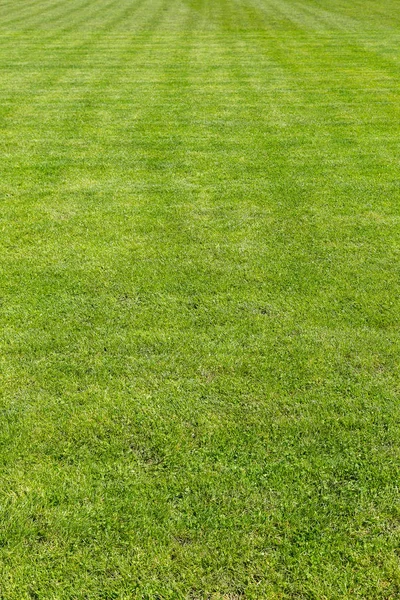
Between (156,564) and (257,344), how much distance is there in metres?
1.75

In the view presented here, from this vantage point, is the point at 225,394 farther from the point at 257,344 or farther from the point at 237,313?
the point at 237,313


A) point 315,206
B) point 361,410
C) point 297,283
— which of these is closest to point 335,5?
point 315,206

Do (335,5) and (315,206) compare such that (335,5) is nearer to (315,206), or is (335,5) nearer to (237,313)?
(315,206)

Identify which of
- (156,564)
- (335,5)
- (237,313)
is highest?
(335,5)

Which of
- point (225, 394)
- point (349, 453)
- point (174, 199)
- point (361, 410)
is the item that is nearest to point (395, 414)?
point (361, 410)

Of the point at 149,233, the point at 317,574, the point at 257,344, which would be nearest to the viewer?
the point at 317,574

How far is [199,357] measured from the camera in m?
3.79

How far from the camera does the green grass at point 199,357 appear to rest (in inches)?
102

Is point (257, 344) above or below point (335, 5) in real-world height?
below

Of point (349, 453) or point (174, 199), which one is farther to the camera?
point (174, 199)

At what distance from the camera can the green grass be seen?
8.47 ft

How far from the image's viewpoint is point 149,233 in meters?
5.48

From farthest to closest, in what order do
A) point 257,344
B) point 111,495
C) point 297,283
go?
point 297,283 < point 257,344 < point 111,495

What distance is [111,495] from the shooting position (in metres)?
2.85
